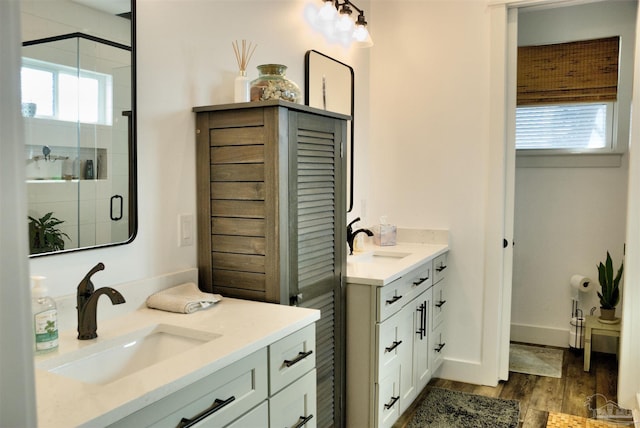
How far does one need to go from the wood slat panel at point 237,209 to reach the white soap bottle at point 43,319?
2.31ft

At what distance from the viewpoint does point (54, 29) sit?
4.94 ft

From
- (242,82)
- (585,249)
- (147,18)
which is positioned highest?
(147,18)

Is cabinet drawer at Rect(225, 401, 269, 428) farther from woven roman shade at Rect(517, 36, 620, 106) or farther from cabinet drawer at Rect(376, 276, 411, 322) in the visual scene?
woven roman shade at Rect(517, 36, 620, 106)

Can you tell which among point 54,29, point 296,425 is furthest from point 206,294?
point 54,29

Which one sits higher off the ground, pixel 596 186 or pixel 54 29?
pixel 54 29

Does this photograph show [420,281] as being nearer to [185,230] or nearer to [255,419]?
[185,230]

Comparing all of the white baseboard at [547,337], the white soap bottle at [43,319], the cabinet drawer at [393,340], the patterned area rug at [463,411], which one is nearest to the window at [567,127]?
the white baseboard at [547,337]

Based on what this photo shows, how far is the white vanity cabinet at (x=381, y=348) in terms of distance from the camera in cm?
236

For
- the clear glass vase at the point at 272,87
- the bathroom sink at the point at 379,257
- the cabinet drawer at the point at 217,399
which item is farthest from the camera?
the bathroom sink at the point at 379,257

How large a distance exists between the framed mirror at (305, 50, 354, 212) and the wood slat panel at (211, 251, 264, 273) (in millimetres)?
1170

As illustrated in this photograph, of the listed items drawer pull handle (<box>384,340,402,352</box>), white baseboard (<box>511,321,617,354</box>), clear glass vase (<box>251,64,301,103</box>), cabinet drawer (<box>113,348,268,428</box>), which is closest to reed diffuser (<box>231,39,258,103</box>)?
clear glass vase (<box>251,64,301,103</box>)

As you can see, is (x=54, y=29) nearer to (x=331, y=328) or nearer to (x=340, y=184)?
(x=340, y=184)

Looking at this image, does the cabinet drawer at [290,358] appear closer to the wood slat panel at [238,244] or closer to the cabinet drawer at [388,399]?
the wood slat panel at [238,244]

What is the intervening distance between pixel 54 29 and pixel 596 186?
3612 millimetres
